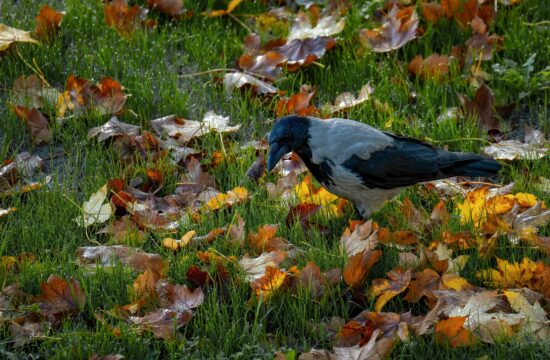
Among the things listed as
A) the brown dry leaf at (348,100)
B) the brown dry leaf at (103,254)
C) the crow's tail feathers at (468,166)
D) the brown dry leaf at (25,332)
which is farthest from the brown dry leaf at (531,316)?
the brown dry leaf at (348,100)

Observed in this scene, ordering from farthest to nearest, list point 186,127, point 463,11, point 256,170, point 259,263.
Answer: point 463,11 → point 186,127 → point 256,170 → point 259,263

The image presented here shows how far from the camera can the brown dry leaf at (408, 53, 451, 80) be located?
5.32m

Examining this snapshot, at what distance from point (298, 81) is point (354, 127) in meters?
1.27

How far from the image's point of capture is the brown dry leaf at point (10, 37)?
5.29 m

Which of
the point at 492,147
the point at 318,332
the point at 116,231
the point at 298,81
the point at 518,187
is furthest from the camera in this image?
the point at 298,81

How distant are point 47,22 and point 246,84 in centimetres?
132

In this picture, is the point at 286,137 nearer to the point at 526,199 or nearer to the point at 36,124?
the point at 526,199

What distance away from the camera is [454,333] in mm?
3240

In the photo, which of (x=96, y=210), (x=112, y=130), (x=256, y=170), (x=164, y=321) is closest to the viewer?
(x=164, y=321)

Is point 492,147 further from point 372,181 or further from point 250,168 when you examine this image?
point 250,168

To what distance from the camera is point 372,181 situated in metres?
4.12

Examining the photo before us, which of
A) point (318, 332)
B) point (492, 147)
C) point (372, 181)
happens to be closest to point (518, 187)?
point (492, 147)

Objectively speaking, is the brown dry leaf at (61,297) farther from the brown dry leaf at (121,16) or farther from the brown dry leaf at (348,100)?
the brown dry leaf at (121,16)

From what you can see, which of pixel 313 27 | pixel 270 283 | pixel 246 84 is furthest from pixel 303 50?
pixel 270 283
